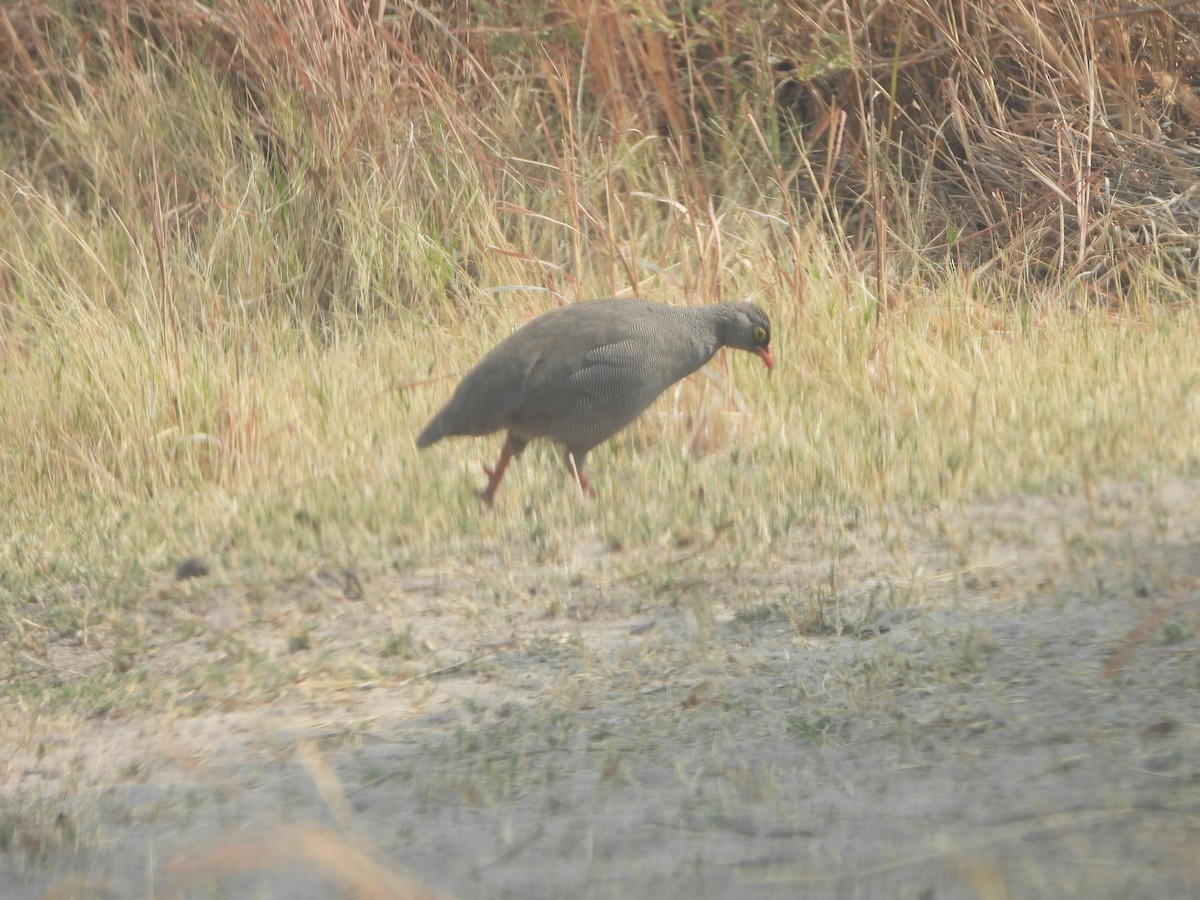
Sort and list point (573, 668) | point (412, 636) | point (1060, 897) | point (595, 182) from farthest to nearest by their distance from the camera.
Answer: point (595, 182) < point (412, 636) < point (573, 668) < point (1060, 897)

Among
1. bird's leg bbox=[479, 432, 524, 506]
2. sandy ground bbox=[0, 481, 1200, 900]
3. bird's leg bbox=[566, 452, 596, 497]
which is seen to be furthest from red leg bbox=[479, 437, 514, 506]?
sandy ground bbox=[0, 481, 1200, 900]

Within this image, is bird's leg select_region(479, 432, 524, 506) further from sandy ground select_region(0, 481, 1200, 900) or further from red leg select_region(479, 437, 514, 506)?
sandy ground select_region(0, 481, 1200, 900)

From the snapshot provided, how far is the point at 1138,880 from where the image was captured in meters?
2.16

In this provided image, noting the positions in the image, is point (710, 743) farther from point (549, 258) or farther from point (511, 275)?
point (549, 258)

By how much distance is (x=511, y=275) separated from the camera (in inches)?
254

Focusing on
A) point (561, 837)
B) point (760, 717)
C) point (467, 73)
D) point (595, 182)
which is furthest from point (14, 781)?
point (467, 73)

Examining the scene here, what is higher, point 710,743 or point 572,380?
point 572,380

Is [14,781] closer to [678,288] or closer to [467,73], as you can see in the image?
[678,288]

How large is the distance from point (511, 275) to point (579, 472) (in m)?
2.03

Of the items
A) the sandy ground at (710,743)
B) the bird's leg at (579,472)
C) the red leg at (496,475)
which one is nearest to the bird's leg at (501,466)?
the red leg at (496,475)

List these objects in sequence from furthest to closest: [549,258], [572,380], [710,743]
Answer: [549,258]
[572,380]
[710,743]

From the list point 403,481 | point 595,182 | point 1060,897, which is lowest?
point 1060,897

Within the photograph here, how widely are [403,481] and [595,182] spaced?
8.55ft

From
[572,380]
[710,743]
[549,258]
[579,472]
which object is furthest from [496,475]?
[549,258]
